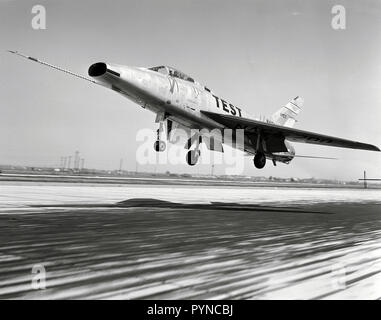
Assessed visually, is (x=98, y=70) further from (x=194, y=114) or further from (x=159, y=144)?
(x=194, y=114)

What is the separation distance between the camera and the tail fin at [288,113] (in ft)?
103

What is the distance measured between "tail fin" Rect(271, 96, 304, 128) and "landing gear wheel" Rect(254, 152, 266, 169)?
30.0 ft

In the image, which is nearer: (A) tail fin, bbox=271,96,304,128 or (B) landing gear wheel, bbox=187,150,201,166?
(B) landing gear wheel, bbox=187,150,201,166

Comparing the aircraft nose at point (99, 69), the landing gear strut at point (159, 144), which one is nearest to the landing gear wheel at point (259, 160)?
the landing gear strut at point (159, 144)

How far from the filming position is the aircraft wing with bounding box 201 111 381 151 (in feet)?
65.8

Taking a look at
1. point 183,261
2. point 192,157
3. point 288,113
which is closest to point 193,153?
point 192,157

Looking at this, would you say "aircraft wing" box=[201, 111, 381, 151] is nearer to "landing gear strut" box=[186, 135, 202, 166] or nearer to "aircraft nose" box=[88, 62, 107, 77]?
"landing gear strut" box=[186, 135, 202, 166]

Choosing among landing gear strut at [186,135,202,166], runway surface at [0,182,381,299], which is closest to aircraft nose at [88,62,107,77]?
runway surface at [0,182,381,299]

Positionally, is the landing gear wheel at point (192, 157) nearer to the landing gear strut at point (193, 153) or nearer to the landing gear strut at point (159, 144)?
the landing gear strut at point (193, 153)

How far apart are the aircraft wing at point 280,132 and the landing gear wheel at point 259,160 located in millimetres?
1409

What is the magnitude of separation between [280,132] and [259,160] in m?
2.31

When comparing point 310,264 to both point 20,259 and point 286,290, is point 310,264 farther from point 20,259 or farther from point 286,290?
point 20,259

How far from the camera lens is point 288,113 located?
32031 mm

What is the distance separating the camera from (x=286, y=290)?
171 inches
